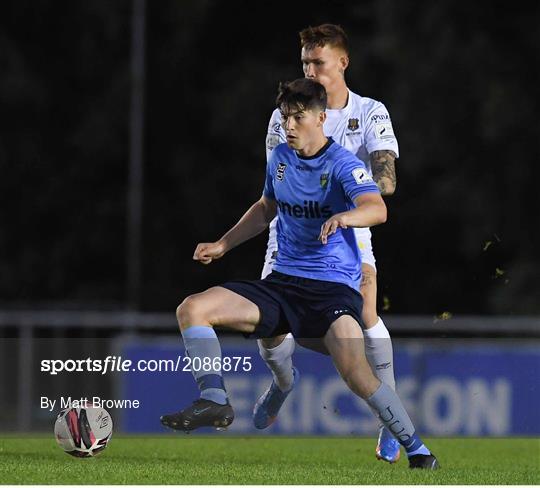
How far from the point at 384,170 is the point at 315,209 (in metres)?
0.96

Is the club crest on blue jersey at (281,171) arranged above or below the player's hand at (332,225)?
above

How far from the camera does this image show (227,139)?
28578 mm

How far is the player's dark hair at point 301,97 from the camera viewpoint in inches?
343

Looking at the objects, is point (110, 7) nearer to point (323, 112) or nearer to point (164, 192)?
point (164, 192)

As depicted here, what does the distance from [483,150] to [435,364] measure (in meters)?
11.4

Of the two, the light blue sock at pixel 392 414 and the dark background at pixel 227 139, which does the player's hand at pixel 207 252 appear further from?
the dark background at pixel 227 139

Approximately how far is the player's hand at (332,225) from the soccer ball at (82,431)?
1850 millimetres

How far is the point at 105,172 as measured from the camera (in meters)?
29.0

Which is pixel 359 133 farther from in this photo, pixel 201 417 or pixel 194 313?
pixel 201 417

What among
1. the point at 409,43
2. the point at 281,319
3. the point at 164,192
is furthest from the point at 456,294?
the point at 281,319

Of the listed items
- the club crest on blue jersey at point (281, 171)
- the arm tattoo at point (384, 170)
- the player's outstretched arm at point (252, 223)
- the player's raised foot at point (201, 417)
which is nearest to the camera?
the player's raised foot at point (201, 417)

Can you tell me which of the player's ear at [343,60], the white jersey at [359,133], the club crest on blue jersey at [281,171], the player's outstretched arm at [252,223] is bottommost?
the player's outstretched arm at [252,223]

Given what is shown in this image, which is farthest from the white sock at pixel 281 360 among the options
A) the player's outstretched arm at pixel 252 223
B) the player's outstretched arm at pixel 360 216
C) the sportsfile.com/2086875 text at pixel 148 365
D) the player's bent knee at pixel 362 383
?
the player's outstretched arm at pixel 360 216

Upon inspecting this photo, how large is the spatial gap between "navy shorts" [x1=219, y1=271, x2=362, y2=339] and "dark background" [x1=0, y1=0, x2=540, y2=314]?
15069 mm
